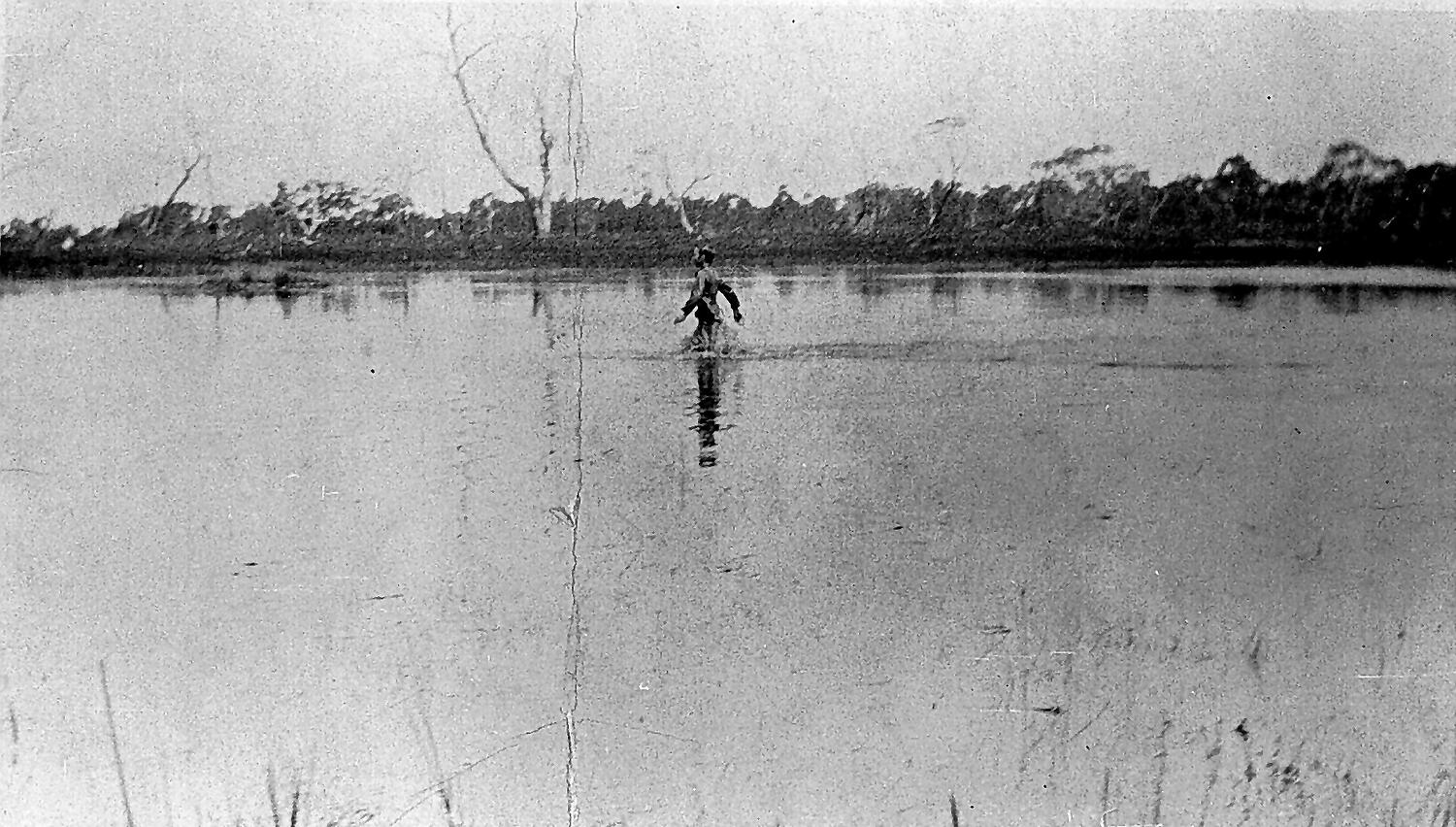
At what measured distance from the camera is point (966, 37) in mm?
2404

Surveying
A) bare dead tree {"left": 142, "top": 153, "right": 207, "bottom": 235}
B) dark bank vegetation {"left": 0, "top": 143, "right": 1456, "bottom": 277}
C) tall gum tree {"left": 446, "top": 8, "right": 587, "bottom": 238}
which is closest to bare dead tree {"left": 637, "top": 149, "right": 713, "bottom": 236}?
dark bank vegetation {"left": 0, "top": 143, "right": 1456, "bottom": 277}

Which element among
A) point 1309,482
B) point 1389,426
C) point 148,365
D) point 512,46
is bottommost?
point 1309,482

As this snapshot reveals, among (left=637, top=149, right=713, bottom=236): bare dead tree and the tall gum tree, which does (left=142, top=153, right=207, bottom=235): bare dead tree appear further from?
(left=637, top=149, right=713, bottom=236): bare dead tree

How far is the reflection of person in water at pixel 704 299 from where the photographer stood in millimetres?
2443

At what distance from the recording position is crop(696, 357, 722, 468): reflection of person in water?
2.53 meters

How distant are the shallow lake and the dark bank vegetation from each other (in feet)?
0.27

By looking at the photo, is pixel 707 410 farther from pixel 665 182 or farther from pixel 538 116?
pixel 538 116

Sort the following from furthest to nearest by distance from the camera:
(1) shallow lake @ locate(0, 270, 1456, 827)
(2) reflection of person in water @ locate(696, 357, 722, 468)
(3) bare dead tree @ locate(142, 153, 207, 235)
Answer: (2) reflection of person in water @ locate(696, 357, 722, 468), (3) bare dead tree @ locate(142, 153, 207, 235), (1) shallow lake @ locate(0, 270, 1456, 827)

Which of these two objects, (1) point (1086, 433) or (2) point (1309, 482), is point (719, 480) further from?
(2) point (1309, 482)

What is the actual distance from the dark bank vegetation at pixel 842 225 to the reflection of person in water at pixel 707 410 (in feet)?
1.00

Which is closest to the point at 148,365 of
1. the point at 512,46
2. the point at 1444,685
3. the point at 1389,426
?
the point at 512,46

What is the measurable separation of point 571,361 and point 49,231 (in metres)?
1.41

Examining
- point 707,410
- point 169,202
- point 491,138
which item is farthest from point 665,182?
point 169,202

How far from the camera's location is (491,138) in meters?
2.37
